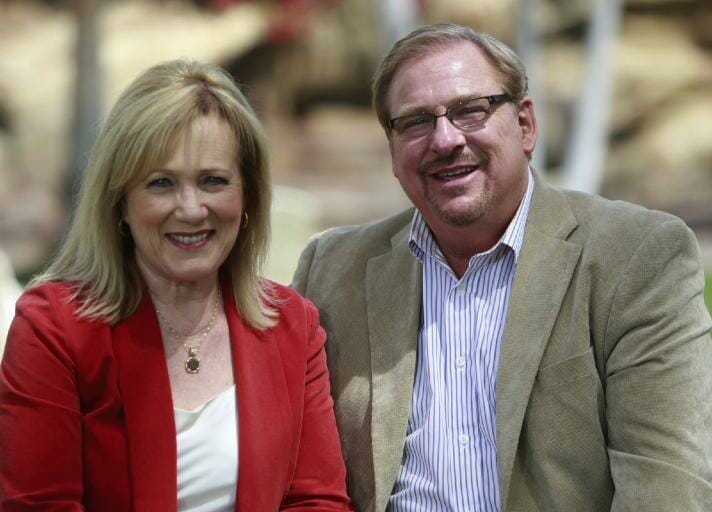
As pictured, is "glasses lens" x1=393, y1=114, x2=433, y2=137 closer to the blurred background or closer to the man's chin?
the man's chin

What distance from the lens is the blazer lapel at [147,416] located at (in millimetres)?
2758

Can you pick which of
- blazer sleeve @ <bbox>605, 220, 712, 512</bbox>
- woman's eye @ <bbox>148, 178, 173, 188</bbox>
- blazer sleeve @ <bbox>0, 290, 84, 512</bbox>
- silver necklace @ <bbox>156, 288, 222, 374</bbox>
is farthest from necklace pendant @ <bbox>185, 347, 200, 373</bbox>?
blazer sleeve @ <bbox>605, 220, 712, 512</bbox>

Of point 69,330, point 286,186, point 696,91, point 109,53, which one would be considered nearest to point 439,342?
point 69,330

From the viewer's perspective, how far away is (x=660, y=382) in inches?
112

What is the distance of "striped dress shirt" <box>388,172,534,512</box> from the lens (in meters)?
3.06

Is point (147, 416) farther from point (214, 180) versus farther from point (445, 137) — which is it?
point (445, 137)

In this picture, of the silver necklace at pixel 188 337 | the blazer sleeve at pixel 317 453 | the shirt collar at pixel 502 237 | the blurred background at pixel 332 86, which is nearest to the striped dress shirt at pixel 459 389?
the shirt collar at pixel 502 237

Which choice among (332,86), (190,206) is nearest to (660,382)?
(190,206)

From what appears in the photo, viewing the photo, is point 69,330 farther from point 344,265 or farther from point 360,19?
point 360,19

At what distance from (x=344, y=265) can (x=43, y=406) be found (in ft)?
3.61

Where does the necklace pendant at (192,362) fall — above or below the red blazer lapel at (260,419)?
above

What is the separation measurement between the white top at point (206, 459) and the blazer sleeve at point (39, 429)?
25 centimetres

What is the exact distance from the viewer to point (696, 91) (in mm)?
15547

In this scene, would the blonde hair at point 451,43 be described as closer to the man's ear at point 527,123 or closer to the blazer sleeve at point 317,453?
the man's ear at point 527,123
